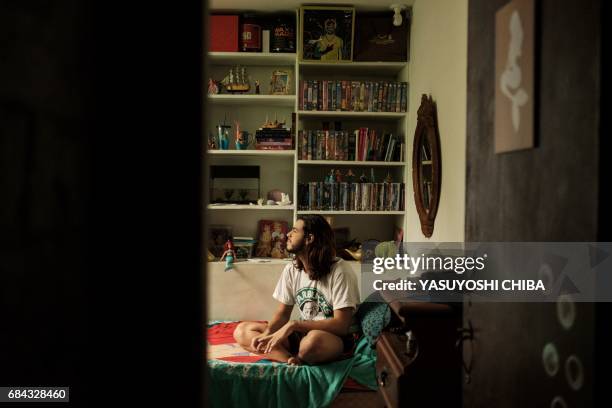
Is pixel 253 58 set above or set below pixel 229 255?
above

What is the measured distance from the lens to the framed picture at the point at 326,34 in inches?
156

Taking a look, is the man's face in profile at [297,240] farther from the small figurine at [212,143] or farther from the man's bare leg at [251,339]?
the small figurine at [212,143]

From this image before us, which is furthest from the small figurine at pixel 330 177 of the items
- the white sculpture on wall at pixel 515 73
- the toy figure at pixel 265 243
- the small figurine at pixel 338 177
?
the white sculpture on wall at pixel 515 73

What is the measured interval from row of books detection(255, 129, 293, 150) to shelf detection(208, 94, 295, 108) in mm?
253

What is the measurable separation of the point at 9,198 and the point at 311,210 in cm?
360

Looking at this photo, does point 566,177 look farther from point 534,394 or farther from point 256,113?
point 256,113

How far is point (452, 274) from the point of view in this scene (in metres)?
2.09

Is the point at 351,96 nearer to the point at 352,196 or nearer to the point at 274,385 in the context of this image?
the point at 352,196

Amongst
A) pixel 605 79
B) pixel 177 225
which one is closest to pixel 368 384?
pixel 605 79

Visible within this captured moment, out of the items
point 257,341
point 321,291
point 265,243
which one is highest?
point 265,243

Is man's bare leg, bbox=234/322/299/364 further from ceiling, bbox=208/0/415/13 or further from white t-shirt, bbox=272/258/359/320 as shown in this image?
ceiling, bbox=208/0/415/13

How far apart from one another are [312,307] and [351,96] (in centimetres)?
186

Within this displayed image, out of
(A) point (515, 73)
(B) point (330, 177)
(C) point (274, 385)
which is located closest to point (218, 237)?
(B) point (330, 177)

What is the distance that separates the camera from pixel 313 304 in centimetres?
288
